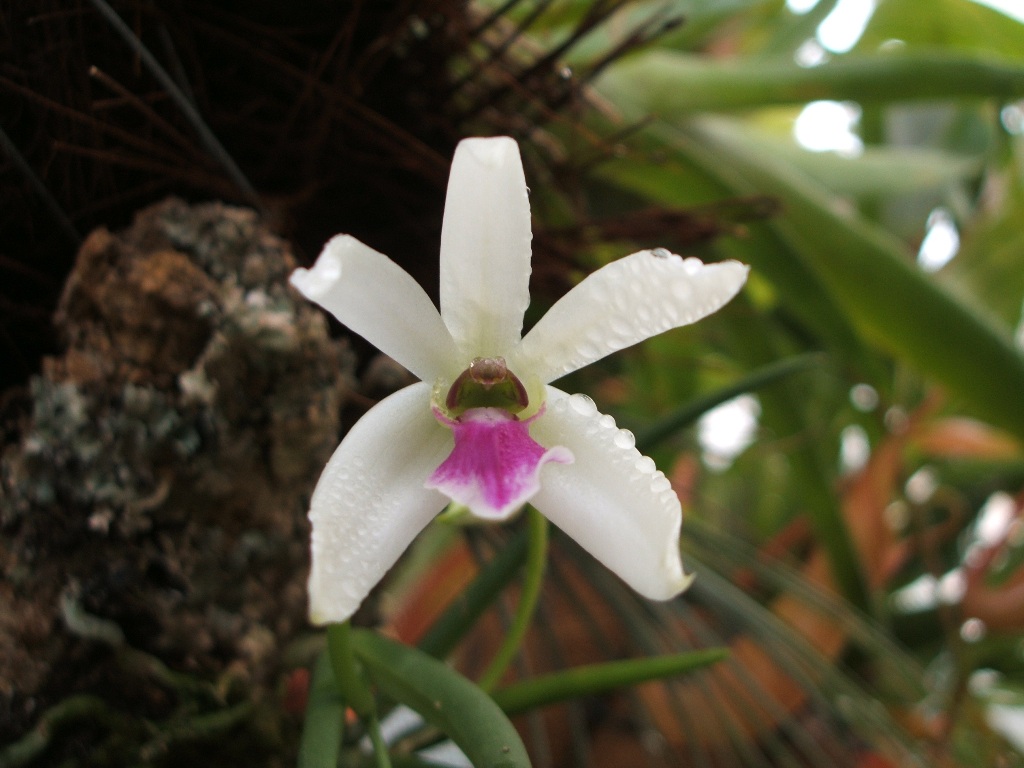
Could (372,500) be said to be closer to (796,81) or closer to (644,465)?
(644,465)

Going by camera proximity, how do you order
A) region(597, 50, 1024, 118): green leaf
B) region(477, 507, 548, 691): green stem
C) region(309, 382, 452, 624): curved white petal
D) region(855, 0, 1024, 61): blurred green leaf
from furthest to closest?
region(855, 0, 1024, 61): blurred green leaf
region(597, 50, 1024, 118): green leaf
region(477, 507, 548, 691): green stem
region(309, 382, 452, 624): curved white petal

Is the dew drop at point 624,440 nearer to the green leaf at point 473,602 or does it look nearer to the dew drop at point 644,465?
the dew drop at point 644,465

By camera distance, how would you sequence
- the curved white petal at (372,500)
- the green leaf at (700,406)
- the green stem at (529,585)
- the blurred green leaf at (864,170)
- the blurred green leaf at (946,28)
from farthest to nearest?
the blurred green leaf at (864,170)
the blurred green leaf at (946,28)
the green leaf at (700,406)
the green stem at (529,585)
the curved white petal at (372,500)

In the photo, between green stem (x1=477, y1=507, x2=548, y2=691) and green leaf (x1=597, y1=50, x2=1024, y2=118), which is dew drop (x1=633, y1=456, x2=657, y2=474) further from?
green leaf (x1=597, y1=50, x2=1024, y2=118)

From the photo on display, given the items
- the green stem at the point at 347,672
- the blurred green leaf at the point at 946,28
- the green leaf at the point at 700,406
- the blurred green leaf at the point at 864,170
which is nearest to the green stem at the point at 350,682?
the green stem at the point at 347,672

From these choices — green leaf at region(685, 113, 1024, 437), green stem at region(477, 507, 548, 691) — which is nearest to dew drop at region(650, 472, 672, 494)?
green stem at region(477, 507, 548, 691)

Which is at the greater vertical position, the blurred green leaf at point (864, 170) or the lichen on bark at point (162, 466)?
the lichen on bark at point (162, 466)

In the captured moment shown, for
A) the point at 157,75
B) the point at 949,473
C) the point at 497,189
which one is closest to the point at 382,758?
the point at 497,189

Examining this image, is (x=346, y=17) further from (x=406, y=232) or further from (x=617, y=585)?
(x=617, y=585)

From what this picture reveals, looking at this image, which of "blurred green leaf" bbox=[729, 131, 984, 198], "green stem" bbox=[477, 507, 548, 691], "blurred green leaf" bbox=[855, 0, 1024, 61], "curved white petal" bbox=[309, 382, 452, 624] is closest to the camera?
"curved white petal" bbox=[309, 382, 452, 624]
